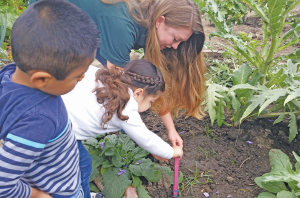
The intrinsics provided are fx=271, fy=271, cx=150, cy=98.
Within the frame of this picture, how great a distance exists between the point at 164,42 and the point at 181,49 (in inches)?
6.7

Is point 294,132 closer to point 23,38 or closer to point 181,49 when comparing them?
point 181,49

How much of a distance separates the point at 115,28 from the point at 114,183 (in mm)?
1085

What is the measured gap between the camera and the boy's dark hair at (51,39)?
847 mm

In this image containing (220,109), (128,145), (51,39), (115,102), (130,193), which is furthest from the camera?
(220,109)

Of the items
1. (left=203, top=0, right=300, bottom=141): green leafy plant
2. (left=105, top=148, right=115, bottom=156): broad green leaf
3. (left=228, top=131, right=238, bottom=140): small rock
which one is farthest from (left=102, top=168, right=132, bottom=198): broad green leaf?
(left=228, top=131, right=238, bottom=140): small rock

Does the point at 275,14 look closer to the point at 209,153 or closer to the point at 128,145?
the point at 209,153

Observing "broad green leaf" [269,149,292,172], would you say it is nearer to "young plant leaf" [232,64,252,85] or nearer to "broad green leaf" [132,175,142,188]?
"young plant leaf" [232,64,252,85]

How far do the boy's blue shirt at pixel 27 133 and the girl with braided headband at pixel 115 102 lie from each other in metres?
0.39

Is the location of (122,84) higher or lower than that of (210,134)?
higher

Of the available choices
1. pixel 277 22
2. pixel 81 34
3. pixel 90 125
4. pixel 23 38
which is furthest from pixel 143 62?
pixel 277 22

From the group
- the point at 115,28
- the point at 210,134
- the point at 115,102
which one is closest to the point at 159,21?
the point at 115,28

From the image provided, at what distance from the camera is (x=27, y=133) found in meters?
0.89

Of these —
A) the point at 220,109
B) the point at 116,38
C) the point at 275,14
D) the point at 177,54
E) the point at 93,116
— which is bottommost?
the point at 220,109

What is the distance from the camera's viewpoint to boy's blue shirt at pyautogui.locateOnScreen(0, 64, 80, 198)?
2.91ft
